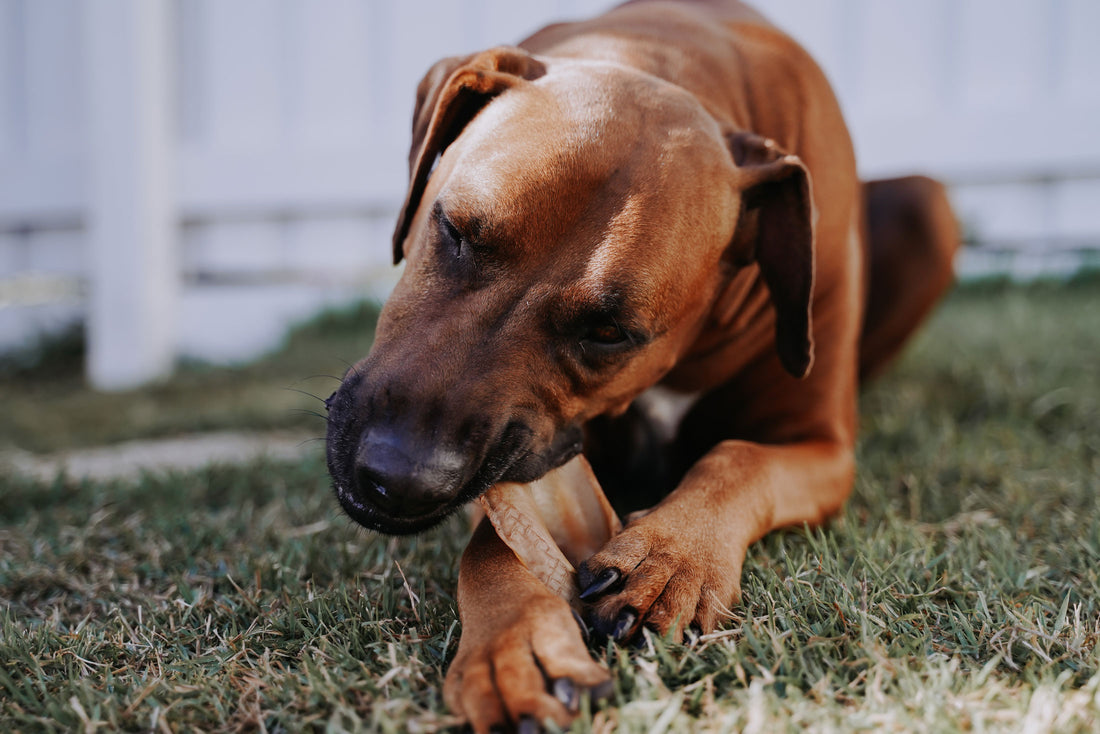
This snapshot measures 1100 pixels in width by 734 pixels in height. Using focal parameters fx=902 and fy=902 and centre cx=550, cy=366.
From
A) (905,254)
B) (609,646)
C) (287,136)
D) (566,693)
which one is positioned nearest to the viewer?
(566,693)

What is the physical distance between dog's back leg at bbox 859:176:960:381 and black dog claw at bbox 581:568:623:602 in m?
2.08

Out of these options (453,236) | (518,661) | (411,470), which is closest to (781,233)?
(453,236)

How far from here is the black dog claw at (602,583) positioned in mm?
1307

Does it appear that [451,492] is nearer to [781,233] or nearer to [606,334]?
[606,334]

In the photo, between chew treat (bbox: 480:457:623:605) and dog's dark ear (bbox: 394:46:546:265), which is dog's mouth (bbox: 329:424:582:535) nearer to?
chew treat (bbox: 480:457:623:605)

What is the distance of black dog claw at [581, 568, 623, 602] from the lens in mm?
1307

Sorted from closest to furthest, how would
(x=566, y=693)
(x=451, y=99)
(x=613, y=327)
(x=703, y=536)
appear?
(x=566, y=693) → (x=703, y=536) → (x=613, y=327) → (x=451, y=99)

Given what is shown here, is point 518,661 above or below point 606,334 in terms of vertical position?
below

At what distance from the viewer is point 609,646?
3.94ft

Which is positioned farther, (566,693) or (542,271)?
(542,271)

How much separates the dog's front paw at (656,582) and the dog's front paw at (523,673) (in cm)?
9

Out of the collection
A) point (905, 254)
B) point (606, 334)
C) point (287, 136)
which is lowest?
point (287, 136)

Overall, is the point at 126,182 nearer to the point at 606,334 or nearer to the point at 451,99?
the point at 451,99

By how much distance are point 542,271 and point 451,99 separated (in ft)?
1.62
